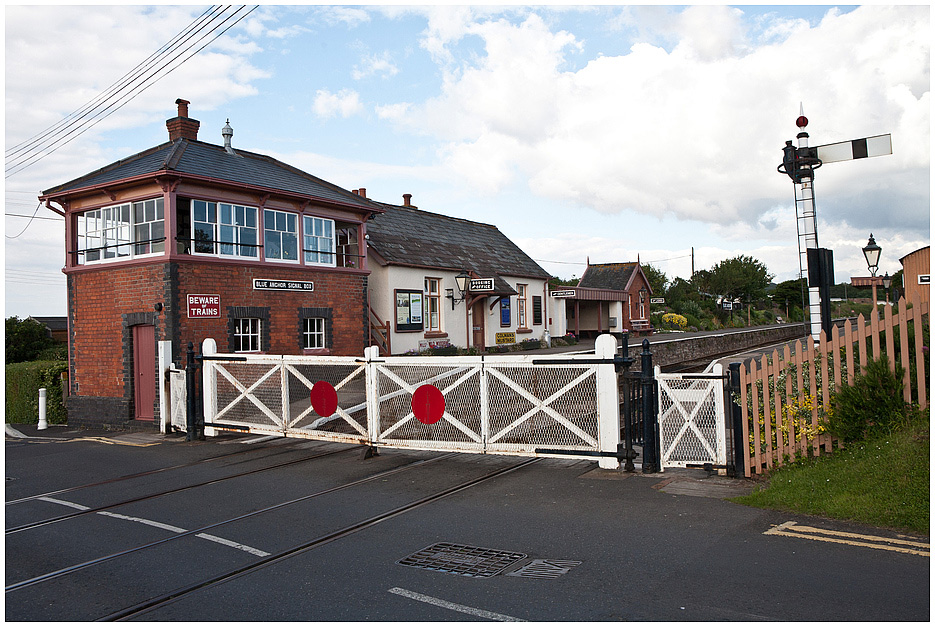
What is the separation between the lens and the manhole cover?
5.11m

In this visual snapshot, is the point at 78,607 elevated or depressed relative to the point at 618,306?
depressed

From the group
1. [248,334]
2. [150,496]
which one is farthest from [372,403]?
[248,334]

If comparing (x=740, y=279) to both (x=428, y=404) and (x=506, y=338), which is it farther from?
(x=428, y=404)

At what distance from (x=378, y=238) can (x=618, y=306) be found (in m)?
23.2

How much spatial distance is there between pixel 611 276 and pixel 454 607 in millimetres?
43803

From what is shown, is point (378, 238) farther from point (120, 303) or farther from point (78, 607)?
point (78, 607)

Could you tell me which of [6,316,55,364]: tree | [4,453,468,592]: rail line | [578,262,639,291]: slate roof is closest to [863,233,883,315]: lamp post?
[4,453,468,592]: rail line

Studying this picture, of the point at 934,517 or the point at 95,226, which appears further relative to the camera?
the point at 95,226

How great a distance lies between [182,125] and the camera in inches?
720

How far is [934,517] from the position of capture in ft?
17.9

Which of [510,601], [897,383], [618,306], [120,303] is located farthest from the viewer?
[618,306]

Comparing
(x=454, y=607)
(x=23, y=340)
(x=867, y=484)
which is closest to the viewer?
(x=454, y=607)

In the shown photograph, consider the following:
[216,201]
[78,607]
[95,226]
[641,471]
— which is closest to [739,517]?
[641,471]

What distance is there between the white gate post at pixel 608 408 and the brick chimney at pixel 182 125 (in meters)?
14.7
